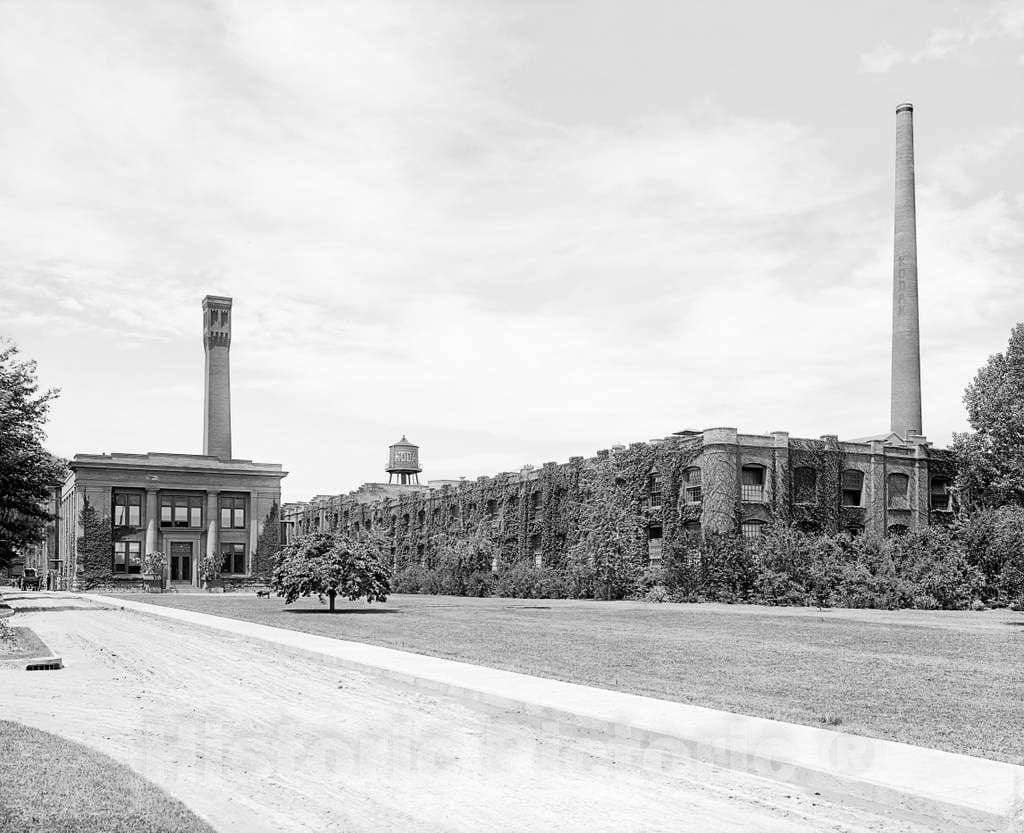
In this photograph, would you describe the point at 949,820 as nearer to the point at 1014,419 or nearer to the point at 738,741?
the point at 738,741

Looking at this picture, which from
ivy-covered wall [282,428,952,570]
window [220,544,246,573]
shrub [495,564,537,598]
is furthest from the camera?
window [220,544,246,573]

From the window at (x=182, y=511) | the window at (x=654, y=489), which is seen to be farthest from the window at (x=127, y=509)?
the window at (x=654, y=489)

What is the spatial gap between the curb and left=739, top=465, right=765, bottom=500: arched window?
40.7 m

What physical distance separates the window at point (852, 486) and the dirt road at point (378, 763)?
148ft

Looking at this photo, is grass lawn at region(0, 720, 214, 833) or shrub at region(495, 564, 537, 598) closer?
grass lawn at region(0, 720, 214, 833)

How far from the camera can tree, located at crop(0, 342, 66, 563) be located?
38.0m

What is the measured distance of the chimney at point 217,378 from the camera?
97562 millimetres

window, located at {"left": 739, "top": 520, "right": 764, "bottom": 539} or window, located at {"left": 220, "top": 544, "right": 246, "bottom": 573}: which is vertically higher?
window, located at {"left": 739, "top": 520, "right": 764, "bottom": 539}

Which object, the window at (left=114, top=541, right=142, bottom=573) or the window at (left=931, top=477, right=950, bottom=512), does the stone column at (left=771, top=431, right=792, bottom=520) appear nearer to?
the window at (left=931, top=477, right=950, bottom=512)

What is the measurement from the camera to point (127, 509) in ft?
283

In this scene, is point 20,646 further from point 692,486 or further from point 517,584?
point 692,486

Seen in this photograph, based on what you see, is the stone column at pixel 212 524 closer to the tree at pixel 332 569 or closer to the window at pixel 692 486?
the window at pixel 692 486

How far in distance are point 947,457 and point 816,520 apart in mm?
10032

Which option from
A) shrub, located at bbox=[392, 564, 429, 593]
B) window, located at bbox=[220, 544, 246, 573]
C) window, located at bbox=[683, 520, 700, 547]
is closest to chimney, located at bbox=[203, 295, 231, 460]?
window, located at bbox=[220, 544, 246, 573]
